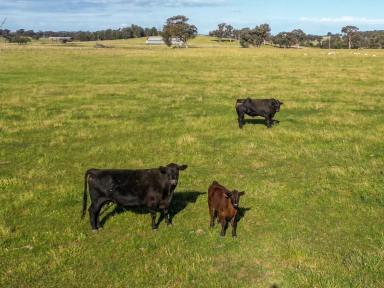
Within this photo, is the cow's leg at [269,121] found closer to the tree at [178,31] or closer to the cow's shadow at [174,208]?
the cow's shadow at [174,208]

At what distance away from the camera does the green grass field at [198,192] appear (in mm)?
8336

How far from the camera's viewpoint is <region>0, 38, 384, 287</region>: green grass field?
8336mm

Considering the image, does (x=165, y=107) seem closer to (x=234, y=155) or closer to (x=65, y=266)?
(x=234, y=155)

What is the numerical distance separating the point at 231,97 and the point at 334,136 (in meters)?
12.5

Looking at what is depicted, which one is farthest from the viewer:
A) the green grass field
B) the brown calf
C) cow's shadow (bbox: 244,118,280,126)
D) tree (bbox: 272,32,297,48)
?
tree (bbox: 272,32,297,48)

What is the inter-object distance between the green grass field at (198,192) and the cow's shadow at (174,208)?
7 centimetres

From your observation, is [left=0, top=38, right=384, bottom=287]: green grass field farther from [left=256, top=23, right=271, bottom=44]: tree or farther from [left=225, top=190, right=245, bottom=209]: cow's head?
[left=256, top=23, right=271, bottom=44]: tree

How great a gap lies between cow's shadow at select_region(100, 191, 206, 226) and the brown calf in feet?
4.47

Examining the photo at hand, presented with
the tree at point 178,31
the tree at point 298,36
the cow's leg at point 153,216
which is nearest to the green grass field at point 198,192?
the cow's leg at point 153,216

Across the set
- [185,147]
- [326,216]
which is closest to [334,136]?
[185,147]

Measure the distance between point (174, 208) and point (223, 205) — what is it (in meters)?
2.28

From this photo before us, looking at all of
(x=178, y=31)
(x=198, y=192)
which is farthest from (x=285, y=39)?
(x=198, y=192)

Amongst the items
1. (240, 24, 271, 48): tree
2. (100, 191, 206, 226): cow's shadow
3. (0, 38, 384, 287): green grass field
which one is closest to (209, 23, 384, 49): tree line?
(240, 24, 271, 48): tree

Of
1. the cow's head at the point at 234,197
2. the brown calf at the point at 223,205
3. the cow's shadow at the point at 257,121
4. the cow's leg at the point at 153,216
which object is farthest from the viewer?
the cow's shadow at the point at 257,121
